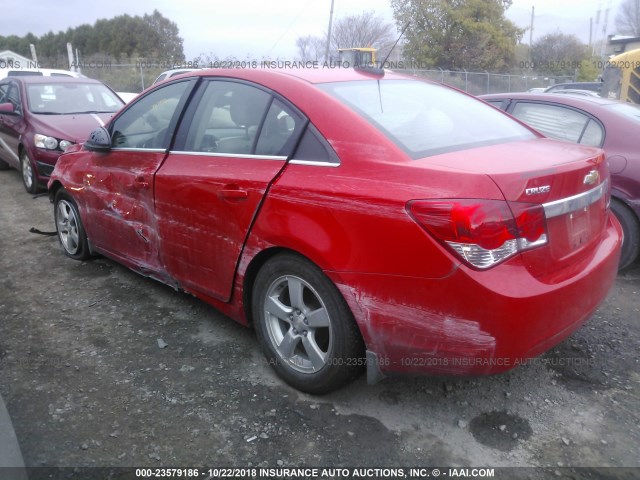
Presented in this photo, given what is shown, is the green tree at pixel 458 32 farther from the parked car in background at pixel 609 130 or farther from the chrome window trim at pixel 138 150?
the chrome window trim at pixel 138 150

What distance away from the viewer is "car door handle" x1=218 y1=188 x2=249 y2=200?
2932 mm

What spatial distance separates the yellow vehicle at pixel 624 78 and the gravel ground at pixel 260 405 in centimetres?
1292

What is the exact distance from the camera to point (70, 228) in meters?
4.86

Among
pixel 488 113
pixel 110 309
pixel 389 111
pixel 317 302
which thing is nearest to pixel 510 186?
pixel 389 111

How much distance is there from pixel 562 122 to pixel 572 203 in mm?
2802

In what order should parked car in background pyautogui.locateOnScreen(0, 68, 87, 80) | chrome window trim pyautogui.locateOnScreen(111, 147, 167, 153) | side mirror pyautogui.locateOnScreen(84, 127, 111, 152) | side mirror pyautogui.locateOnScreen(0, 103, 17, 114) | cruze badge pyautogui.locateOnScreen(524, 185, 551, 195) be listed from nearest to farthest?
cruze badge pyautogui.locateOnScreen(524, 185, 551, 195) → chrome window trim pyautogui.locateOnScreen(111, 147, 167, 153) → side mirror pyautogui.locateOnScreen(84, 127, 111, 152) → side mirror pyautogui.locateOnScreen(0, 103, 17, 114) → parked car in background pyautogui.locateOnScreen(0, 68, 87, 80)

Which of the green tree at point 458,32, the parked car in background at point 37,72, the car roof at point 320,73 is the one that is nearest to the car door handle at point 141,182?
the car roof at point 320,73

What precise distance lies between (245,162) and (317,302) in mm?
848

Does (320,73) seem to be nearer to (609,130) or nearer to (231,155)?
(231,155)

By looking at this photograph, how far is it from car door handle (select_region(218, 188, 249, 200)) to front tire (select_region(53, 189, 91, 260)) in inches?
84.9

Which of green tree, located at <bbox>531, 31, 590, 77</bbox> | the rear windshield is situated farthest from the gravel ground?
green tree, located at <bbox>531, 31, 590, 77</bbox>

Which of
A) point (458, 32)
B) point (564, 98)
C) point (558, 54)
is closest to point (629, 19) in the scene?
point (558, 54)

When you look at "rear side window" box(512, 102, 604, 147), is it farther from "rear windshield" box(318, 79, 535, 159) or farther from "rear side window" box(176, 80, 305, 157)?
"rear side window" box(176, 80, 305, 157)

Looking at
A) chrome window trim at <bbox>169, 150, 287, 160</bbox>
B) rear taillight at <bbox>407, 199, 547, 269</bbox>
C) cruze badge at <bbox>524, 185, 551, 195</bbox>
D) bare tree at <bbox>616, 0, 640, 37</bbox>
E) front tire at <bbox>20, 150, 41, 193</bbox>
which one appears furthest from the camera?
bare tree at <bbox>616, 0, 640, 37</bbox>
